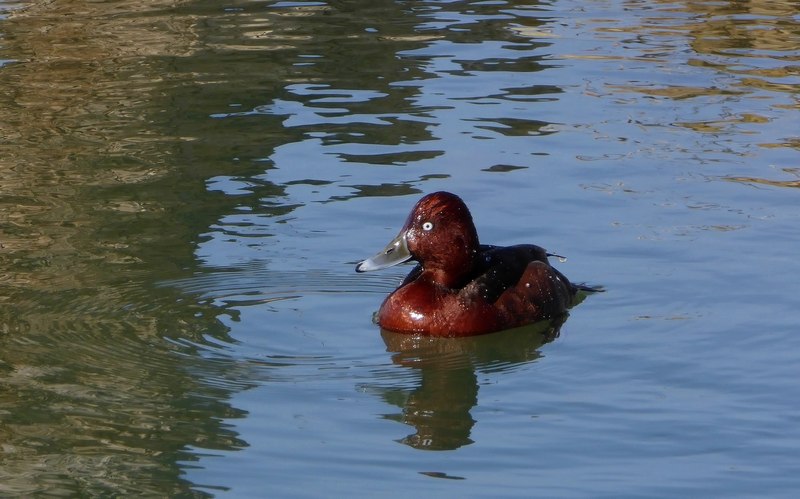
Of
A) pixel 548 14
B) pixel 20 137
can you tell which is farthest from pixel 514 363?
pixel 548 14

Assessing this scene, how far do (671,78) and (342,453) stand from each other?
901cm

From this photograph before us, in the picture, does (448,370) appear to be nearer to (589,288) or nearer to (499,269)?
(499,269)

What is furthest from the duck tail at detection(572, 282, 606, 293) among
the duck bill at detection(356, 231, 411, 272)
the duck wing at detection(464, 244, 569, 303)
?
the duck bill at detection(356, 231, 411, 272)

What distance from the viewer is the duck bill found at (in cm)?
919

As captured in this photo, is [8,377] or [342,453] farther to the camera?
[8,377]

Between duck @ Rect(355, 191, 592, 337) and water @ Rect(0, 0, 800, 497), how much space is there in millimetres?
143

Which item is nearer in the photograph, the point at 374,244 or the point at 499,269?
the point at 499,269

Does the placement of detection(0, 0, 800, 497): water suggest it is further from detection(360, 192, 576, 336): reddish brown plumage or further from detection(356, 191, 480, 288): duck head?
detection(356, 191, 480, 288): duck head

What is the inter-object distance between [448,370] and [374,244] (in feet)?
6.74

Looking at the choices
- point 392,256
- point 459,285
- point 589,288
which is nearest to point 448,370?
point 459,285

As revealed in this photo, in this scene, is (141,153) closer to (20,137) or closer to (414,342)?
(20,137)

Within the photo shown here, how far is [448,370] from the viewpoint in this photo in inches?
334

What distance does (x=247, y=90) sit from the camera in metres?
14.7

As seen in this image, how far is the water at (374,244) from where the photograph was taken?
23.2 feet
